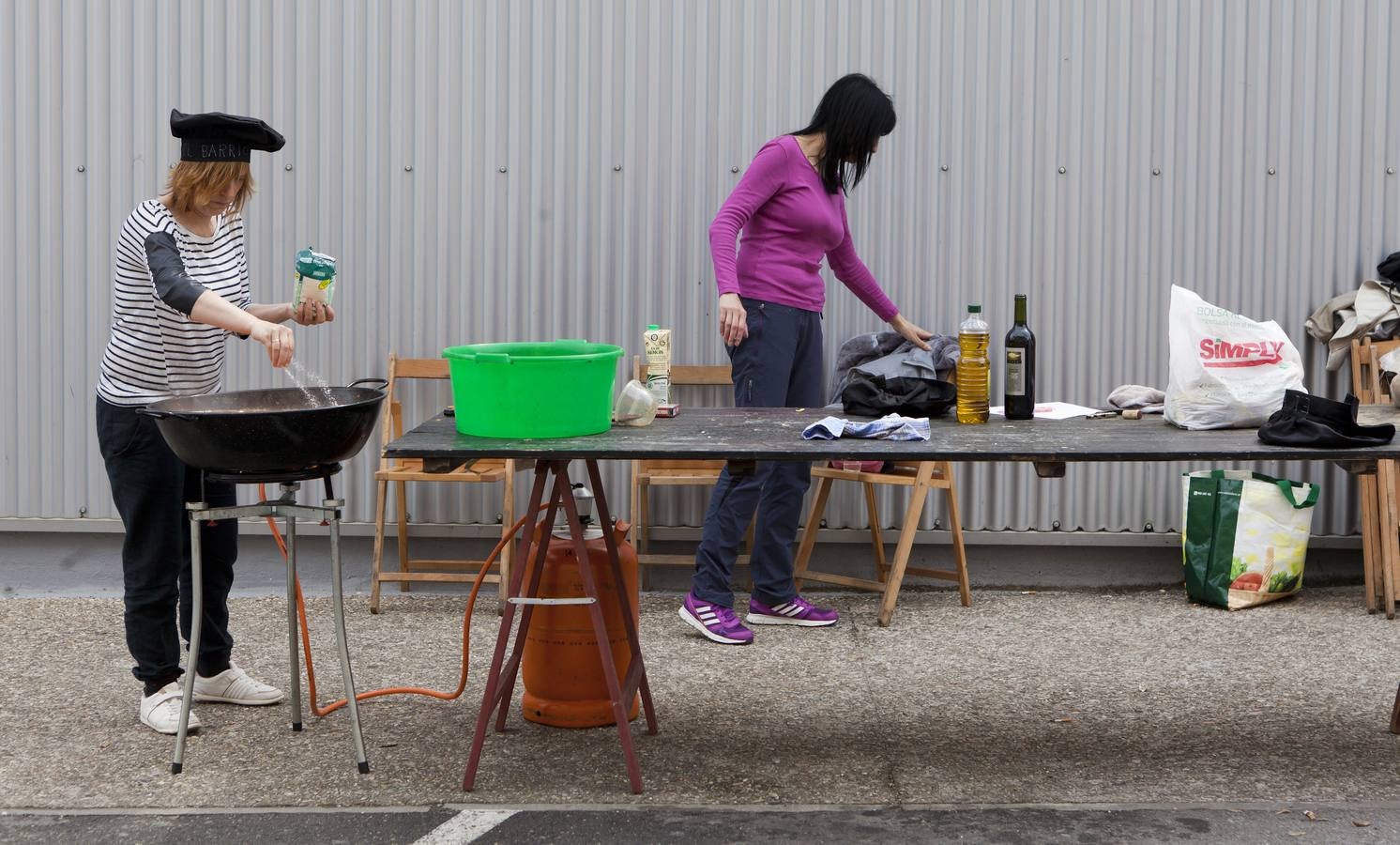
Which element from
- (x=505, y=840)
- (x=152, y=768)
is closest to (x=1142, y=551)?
(x=505, y=840)

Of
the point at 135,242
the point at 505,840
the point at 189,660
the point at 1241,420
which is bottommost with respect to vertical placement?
the point at 505,840

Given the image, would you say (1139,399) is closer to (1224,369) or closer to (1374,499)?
(1224,369)

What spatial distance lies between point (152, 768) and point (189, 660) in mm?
361

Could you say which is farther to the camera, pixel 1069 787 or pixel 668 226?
pixel 668 226

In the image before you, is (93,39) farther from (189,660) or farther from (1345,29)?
(1345,29)

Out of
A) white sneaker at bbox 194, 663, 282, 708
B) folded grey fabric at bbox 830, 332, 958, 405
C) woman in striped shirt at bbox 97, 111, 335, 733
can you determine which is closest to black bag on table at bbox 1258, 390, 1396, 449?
folded grey fabric at bbox 830, 332, 958, 405

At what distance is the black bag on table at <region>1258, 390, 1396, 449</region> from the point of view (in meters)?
3.67

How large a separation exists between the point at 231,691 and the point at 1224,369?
324cm

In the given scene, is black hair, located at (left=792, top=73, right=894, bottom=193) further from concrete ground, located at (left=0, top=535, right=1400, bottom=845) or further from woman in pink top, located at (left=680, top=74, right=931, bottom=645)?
concrete ground, located at (left=0, top=535, right=1400, bottom=845)

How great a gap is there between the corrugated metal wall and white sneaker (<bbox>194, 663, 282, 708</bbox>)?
1871 millimetres

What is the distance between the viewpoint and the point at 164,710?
443 centimetres

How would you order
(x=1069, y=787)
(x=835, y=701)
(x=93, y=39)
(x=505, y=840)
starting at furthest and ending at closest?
1. (x=93, y=39)
2. (x=835, y=701)
3. (x=1069, y=787)
4. (x=505, y=840)

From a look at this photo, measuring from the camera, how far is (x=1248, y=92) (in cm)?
629

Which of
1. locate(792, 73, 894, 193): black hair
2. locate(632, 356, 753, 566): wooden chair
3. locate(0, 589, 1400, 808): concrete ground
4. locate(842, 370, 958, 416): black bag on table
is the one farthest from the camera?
locate(632, 356, 753, 566): wooden chair
